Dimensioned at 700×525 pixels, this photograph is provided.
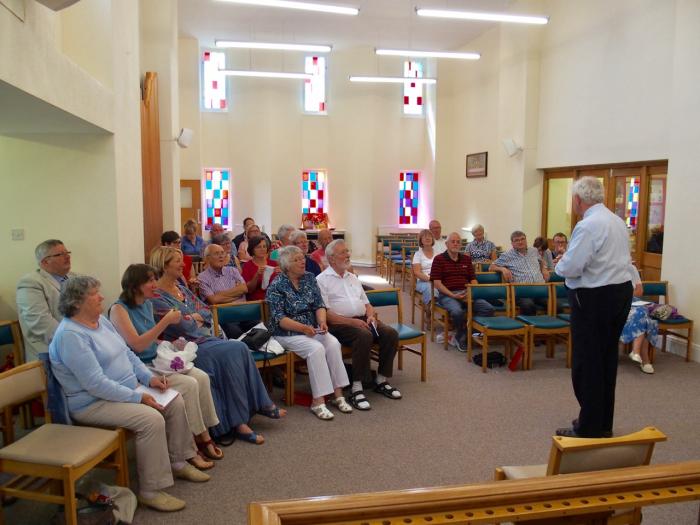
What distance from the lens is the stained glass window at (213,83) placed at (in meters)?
12.6

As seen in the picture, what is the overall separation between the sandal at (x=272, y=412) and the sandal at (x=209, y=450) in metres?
0.47

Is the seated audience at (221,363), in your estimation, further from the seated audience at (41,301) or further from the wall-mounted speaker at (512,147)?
the wall-mounted speaker at (512,147)

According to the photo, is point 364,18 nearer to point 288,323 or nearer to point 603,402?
point 288,323

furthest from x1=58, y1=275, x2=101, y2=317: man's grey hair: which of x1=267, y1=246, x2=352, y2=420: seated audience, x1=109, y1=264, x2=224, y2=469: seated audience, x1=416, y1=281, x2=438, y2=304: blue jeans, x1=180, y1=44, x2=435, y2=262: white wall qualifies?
x1=180, y1=44, x2=435, y2=262: white wall

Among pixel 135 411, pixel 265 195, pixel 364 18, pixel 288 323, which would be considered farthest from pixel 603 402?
pixel 265 195

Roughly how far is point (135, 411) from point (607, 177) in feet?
21.8

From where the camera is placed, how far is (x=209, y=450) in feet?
11.0

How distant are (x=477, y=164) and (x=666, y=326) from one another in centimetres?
619

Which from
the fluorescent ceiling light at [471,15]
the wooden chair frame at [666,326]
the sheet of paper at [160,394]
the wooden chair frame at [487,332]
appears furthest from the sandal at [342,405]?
the fluorescent ceiling light at [471,15]

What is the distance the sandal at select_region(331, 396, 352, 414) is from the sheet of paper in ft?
4.53

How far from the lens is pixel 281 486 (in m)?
3.06

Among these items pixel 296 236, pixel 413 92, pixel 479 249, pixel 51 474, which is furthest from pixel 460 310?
pixel 413 92

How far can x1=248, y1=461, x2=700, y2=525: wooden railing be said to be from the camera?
1121mm

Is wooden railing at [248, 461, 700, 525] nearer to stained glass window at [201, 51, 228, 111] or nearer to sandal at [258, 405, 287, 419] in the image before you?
sandal at [258, 405, 287, 419]
